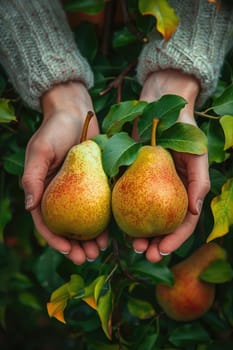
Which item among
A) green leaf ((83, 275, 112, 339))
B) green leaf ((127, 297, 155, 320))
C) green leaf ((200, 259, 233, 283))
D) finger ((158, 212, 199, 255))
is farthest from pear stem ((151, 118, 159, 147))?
green leaf ((127, 297, 155, 320))

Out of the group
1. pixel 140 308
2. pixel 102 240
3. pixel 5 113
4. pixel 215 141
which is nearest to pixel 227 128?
pixel 215 141

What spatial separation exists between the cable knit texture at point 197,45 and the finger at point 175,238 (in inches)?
10.5

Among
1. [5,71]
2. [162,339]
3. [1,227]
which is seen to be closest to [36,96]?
[5,71]

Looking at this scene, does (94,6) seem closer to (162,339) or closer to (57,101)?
(57,101)

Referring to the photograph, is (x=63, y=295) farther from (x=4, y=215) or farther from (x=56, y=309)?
(x=4, y=215)

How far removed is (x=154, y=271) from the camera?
1.24 meters

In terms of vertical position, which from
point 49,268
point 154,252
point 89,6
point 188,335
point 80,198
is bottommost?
point 188,335

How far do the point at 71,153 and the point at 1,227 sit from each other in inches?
11.6

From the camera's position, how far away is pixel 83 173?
1.02 meters

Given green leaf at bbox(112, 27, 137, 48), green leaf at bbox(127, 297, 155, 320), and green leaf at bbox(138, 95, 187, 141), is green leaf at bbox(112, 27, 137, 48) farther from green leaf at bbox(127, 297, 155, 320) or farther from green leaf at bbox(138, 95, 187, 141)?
green leaf at bbox(127, 297, 155, 320)

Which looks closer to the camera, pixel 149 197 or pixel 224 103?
pixel 149 197

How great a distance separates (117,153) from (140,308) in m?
0.47

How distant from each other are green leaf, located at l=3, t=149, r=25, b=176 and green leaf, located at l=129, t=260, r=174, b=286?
0.28 metres

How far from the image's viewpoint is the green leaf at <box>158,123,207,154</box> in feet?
3.29
